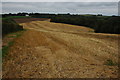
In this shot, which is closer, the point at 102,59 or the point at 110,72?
the point at 110,72

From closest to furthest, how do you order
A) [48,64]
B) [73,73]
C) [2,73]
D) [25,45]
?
[73,73], [2,73], [48,64], [25,45]

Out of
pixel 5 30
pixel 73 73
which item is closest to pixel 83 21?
pixel 5 30

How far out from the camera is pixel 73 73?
222 inches

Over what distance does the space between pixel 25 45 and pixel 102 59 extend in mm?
6580

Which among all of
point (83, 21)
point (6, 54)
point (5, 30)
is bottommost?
point (6, 54)

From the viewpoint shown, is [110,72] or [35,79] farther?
[110,72]

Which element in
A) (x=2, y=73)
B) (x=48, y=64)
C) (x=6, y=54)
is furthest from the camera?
(x=6, y=54)

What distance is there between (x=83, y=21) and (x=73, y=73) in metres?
42.3

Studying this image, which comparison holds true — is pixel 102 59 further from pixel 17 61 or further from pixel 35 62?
pixel 17 61

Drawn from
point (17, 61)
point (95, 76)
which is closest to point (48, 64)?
point (17, 61)

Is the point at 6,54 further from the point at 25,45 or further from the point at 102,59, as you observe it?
the point at 102,59

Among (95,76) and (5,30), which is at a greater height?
(5,30)

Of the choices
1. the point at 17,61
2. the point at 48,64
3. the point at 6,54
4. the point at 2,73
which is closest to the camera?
the point at 2,73

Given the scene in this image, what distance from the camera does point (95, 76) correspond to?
5.35 m
